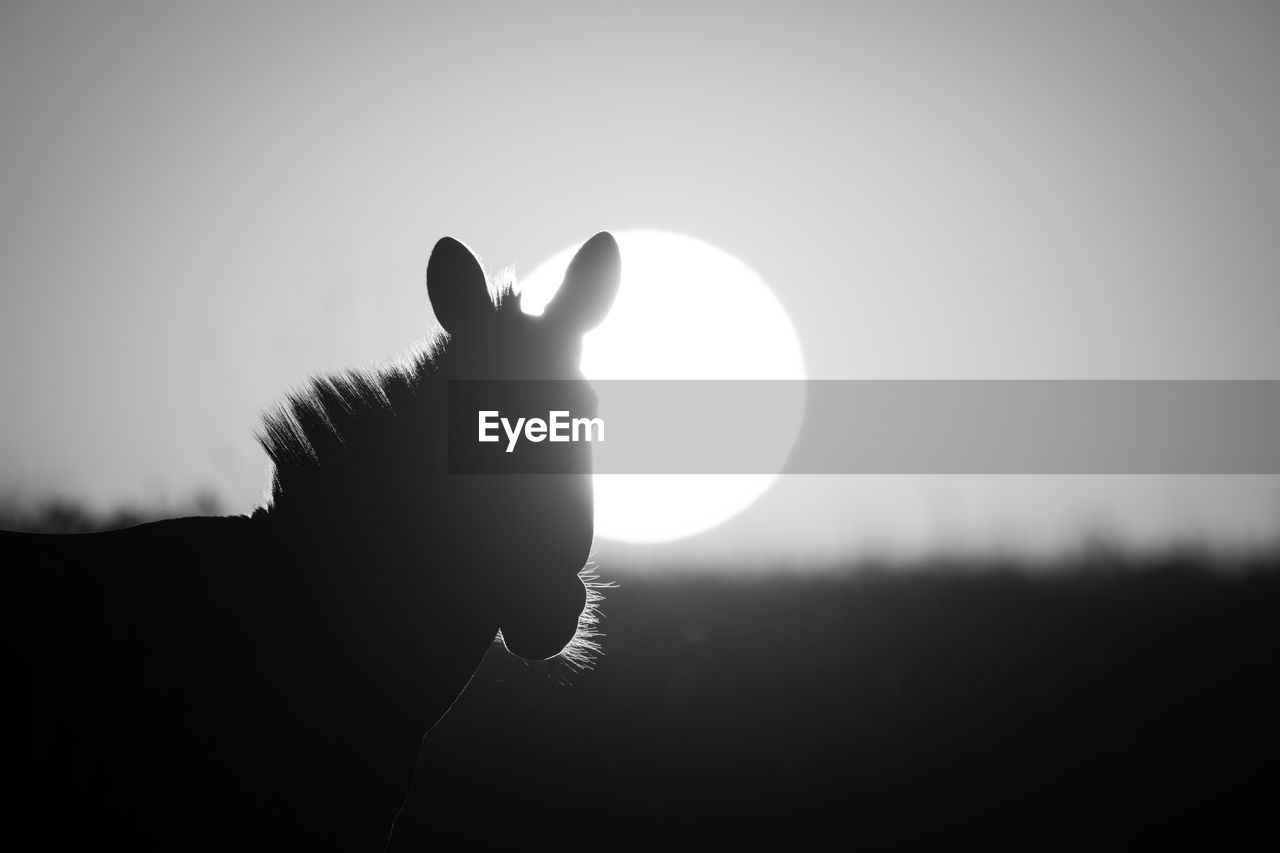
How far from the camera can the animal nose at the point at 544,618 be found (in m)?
2.52

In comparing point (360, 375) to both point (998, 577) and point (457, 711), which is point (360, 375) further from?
point (998, 577)

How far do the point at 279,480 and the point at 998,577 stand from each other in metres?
22.1

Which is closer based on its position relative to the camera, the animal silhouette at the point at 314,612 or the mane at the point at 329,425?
the animal silhouette at the point at 314,612

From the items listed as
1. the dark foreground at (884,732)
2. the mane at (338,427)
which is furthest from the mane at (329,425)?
the dark foreground at (884,732)

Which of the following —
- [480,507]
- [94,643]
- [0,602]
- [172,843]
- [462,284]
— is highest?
[462,284]

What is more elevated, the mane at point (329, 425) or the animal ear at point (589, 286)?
the animal ear at point (589, 286)

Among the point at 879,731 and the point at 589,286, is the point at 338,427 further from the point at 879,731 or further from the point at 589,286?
the point at 879,731

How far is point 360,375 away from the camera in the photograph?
2.46 m

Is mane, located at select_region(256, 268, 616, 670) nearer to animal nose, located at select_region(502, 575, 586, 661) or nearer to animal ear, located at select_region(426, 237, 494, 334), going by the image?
animal ear, located at select_region(426, 237, 494, 334)

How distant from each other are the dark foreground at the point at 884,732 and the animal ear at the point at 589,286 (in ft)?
7.04

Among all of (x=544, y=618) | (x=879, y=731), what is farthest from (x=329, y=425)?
(x=879, y=731)

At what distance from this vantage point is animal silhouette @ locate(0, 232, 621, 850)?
1896 mm

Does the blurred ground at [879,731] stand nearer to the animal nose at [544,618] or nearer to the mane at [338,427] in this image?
the animal nose at [544,618]

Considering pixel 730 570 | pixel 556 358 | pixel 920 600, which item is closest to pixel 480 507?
pixel 556 358
